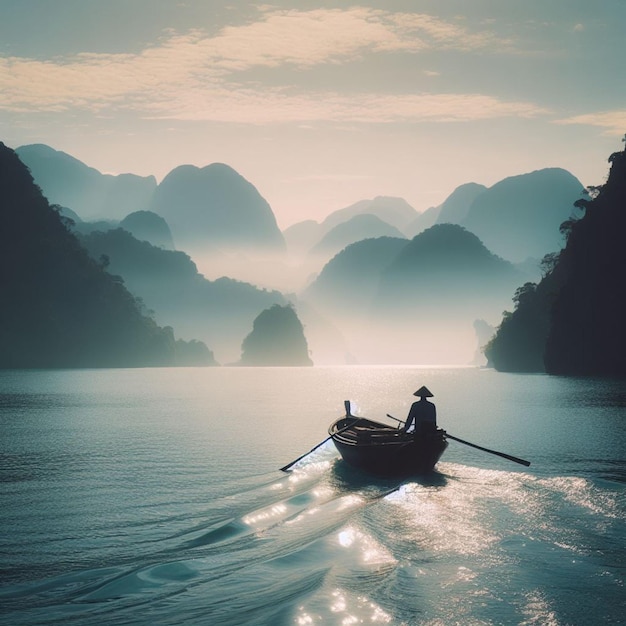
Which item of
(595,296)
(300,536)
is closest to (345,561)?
(300,536)

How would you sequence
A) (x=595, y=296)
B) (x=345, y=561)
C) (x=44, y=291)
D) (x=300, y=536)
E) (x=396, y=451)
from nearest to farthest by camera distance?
1. (x=345, y=561)
2. (x=300, y=536)
3. (x=396, y=451)
4. (x=595, y=296)
5. (x=44, y=291)

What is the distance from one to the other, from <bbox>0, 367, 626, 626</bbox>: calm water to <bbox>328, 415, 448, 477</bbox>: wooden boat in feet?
2.14

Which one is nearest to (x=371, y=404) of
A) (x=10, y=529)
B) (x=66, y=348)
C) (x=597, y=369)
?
(x=597, y=369)

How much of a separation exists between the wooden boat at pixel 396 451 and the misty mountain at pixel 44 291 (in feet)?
416

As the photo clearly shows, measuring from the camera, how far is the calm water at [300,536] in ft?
35.5

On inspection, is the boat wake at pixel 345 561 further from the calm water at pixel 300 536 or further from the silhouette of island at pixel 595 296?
the silhouette of island at pixel 595 296

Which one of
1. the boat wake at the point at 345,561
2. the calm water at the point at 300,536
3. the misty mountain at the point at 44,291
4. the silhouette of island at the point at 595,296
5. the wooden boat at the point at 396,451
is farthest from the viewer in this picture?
the misty mountain at the point at 44,291

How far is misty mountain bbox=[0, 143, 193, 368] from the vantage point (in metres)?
135

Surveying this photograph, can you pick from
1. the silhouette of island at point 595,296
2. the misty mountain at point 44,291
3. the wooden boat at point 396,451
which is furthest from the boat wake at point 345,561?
the misty mountain at point 44,291

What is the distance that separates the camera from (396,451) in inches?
857

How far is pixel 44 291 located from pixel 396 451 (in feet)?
445

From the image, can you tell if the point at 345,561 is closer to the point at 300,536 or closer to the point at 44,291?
the point at 300,536

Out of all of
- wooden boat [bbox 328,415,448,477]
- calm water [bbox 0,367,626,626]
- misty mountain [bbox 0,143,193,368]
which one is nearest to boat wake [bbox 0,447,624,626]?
calm water [bbox 0,367,626,626]

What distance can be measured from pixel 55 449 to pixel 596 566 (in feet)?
85.3
